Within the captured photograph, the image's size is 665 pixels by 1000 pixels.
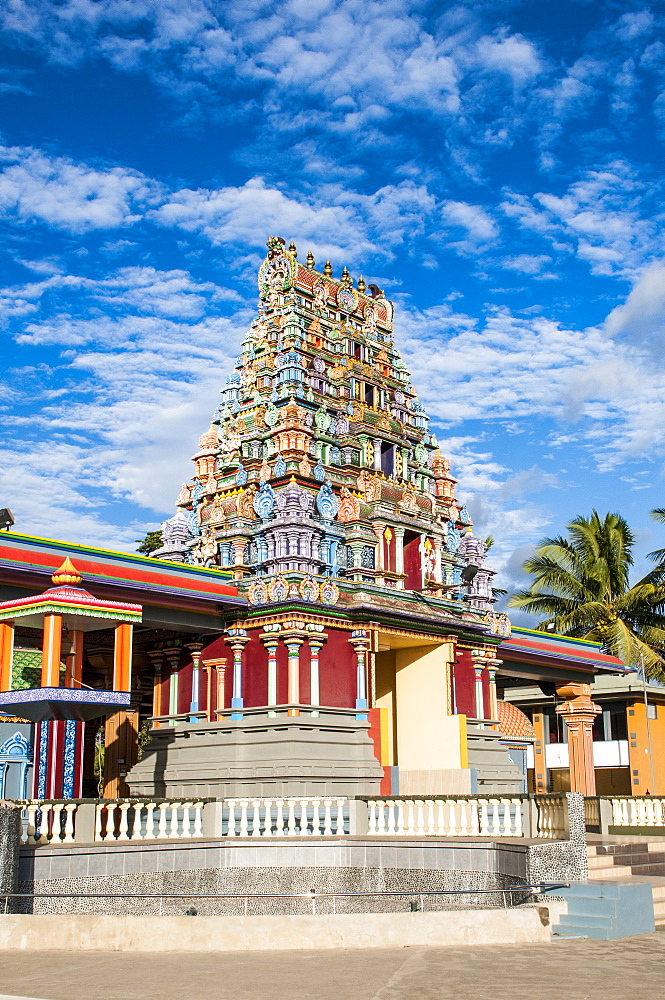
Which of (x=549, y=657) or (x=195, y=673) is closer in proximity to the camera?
(x=195, y=673)

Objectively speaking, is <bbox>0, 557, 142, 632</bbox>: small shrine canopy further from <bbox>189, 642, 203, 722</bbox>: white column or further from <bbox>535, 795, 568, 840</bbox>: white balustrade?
<bbox>189, 642, 203, 722</bbox>: white column

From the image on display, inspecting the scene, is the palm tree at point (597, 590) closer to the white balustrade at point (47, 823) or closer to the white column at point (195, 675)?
the white column at point (195, 675)

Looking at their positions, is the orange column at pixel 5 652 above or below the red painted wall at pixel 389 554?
below

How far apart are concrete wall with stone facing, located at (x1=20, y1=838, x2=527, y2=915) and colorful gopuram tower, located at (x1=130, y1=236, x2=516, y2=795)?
6340 mm

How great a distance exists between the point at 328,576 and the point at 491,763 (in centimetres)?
672

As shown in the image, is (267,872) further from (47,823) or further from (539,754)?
(539,754)

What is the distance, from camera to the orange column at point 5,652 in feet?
55.5

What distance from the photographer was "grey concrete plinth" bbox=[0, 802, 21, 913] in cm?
1259

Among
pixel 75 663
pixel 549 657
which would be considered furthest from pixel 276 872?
pixel 549 657

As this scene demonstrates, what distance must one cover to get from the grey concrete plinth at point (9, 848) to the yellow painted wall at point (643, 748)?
2476 centimetres

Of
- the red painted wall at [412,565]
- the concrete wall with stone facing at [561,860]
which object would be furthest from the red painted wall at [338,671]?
the concrete wall with stone facing at [561,860]

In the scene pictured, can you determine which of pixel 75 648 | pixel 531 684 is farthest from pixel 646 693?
pixel 75 648

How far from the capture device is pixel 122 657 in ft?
59.0

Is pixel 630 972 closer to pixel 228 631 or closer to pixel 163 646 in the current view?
pixel 228 631
